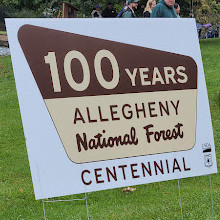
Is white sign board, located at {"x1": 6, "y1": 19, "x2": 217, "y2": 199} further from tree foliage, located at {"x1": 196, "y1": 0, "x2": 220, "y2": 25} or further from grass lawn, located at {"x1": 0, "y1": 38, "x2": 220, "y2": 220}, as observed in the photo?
tree foliage, located at {"x1": 196, "y1": 0, "x2": 220, "y2": 25}

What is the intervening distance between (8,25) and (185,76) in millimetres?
1102

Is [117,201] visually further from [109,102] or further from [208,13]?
[208,13]

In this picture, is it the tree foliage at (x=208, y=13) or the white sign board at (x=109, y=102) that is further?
the tree foliage at (x=208, y=13)

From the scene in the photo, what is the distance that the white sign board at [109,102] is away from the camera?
2676 mm

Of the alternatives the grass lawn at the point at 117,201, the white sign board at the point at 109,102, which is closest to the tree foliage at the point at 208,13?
the grass lawn at the point at 117,201

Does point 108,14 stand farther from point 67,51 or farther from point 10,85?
point 67,51

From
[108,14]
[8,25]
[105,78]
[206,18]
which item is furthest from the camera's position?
[206,18]

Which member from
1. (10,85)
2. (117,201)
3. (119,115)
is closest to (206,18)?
(10,85)

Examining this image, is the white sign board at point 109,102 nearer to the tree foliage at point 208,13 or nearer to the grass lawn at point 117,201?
the grass lawn at point 117,201

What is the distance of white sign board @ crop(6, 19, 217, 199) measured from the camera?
268cm

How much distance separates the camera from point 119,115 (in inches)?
112

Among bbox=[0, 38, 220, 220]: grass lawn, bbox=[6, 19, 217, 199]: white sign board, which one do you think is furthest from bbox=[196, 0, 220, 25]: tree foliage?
bbox=[6, 19, 217, 199]: white sign board

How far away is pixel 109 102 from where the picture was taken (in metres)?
2.83

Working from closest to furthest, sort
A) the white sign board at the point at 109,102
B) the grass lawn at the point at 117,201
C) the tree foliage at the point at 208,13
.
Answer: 1. the white sign board at the point at 109,102
2. the grass lawn at the point at 117,201
3. the tree foliage at the point at 208,13
